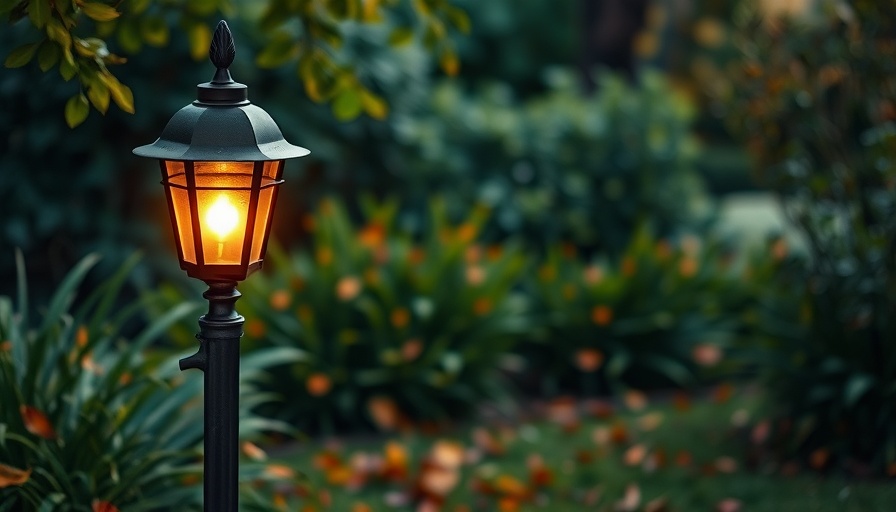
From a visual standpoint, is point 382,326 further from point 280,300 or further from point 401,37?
point 401,37

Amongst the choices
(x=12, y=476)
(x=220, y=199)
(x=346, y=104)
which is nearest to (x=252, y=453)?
(x=12, y=476)

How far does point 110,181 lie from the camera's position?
6055 millimetres

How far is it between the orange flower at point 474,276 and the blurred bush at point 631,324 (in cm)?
50

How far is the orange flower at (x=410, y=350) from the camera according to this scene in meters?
5.29

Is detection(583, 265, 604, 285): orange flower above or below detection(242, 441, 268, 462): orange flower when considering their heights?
above

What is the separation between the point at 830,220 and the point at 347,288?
7.42ft

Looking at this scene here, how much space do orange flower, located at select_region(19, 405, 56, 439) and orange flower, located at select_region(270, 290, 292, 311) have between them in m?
2.23

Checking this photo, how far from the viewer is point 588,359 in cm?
590

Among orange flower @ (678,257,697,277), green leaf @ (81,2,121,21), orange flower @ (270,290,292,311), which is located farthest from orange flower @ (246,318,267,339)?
green leaf @ (81,2,121,21)

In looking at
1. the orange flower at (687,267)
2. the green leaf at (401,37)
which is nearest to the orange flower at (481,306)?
the orange flower at (687,267)

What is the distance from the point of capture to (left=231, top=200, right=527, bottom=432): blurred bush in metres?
5.28

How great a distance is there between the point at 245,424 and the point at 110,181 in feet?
9.48

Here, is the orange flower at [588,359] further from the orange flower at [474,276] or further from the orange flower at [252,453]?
the orange flower at [252,453]

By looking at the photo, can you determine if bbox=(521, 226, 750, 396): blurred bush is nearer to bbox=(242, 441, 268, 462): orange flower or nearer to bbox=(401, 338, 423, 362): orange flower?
bbox=(401, 338, 423, 362): orange flower
